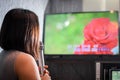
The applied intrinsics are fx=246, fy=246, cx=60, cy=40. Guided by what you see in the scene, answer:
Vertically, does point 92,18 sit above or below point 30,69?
above

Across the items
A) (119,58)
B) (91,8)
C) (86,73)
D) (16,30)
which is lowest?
(86,73)

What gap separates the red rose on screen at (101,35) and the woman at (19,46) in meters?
1.36

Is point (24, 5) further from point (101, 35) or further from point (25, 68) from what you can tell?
point (25, 68)

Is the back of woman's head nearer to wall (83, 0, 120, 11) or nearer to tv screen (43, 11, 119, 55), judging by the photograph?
tv screen (43, 11, 119, 55)

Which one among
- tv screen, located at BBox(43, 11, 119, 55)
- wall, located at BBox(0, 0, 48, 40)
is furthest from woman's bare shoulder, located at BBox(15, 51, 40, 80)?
tv screen, located at BBox(43, 11, 119, 55)

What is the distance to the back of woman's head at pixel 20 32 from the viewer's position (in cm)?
101

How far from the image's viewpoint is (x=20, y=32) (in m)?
1.01

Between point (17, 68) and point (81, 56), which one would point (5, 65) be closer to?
point (17, 68)

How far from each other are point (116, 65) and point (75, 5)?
3.62ft

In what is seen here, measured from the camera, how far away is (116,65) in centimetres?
210

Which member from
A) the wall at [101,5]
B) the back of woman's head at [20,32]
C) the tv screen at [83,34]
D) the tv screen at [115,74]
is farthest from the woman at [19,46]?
the wall at [101,5]

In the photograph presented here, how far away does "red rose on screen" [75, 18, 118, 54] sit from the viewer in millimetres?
2334

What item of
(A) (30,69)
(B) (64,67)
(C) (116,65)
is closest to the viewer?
(A) (30,69)

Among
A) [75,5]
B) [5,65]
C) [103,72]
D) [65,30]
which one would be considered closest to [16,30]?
[5,65]
